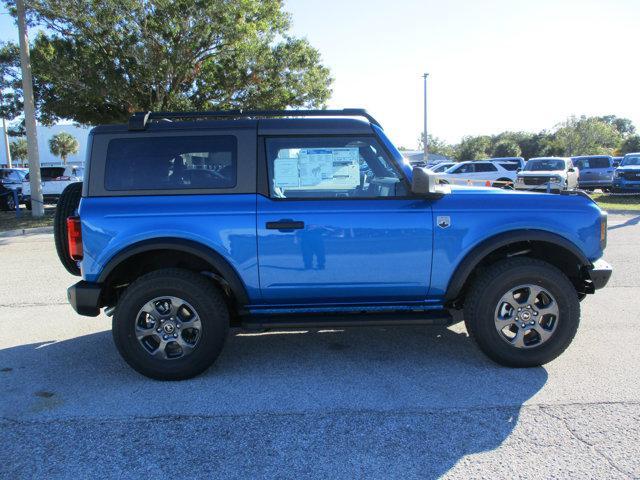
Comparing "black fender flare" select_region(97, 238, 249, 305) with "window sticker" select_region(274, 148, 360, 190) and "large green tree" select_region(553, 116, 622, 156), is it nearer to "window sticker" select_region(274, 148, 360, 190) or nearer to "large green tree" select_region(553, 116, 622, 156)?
"window sticker" select_region(274, 148, 360, 190)

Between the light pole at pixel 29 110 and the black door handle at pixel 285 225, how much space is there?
14.6 m

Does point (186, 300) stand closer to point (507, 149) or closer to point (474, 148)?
point (507, 149)

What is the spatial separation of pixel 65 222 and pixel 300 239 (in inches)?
81.1

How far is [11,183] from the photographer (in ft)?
63.7

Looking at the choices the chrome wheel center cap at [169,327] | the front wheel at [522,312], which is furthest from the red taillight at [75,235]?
the front wheel at [522,312]

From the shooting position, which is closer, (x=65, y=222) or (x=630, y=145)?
(x=65, y=222)

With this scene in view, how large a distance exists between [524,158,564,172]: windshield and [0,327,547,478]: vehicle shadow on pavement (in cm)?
1914

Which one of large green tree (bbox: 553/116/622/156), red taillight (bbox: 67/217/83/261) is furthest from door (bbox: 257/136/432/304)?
large green tree (bbox: 553/116/622/156)

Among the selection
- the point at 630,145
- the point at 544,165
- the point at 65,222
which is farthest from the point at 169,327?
the point at 630,145

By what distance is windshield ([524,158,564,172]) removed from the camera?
21125 millimetres

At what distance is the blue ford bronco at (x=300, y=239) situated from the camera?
3705 millimetres

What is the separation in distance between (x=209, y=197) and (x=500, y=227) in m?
2.22

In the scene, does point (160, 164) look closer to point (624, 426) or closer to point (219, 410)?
point (219, 410)

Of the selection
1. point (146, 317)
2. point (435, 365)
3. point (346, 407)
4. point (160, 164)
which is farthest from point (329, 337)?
point (160, 164)
